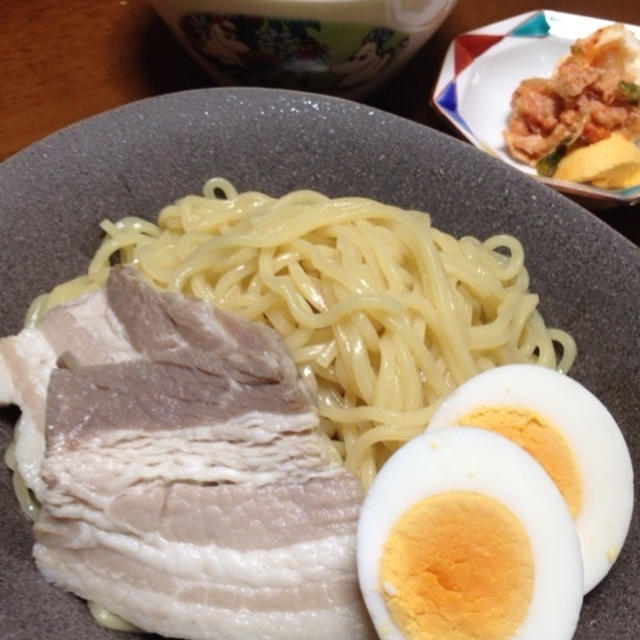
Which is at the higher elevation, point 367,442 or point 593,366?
point 367,442

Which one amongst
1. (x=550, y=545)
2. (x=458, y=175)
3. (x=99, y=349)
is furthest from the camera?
(x=458, y=175)

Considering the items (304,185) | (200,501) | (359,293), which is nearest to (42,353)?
(200,501)

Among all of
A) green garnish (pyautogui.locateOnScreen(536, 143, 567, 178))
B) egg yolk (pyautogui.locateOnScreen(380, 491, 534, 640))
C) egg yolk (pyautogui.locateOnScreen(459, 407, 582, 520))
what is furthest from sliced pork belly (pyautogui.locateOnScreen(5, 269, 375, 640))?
green garnish (pyautogui.locateOnScreen(536, 143, 567, 178))

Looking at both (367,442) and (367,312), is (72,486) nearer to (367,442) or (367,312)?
(367,442)

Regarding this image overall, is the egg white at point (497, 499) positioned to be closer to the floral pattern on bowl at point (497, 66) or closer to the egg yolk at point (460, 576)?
the egg yolk at point (460, 576)

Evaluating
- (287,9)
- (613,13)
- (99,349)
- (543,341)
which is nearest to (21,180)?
(99,349)

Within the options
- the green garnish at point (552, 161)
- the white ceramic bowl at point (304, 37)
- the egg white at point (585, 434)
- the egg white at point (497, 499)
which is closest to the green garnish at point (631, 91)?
the green garnish at point (552, 161)
